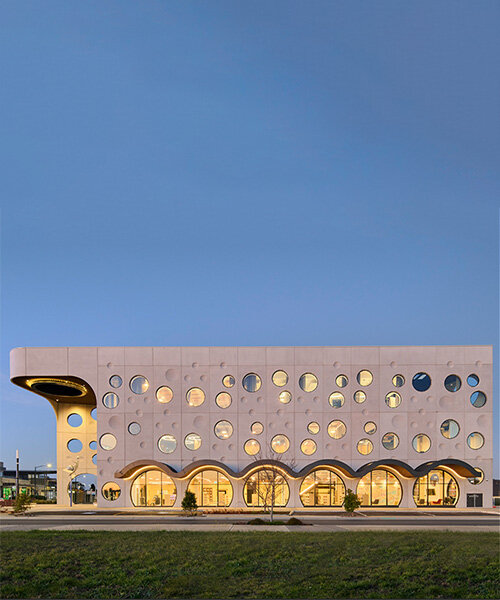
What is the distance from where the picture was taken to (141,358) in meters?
42.9

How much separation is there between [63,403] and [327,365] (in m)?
24.0

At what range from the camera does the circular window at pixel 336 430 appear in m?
41.7

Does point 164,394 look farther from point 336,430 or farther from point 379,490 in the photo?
point 379,490

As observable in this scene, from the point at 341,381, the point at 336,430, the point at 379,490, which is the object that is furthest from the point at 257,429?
the point at 379,490

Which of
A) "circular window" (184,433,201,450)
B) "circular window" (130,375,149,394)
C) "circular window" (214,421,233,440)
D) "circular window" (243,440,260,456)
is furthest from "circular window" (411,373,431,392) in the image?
"circular window" (130,375,149,394)

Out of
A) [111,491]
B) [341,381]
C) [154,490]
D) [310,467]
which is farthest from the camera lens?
[341,381]

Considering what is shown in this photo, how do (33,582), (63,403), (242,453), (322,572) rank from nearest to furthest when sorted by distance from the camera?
(33,582), (322,572), (242,453), (63,403)

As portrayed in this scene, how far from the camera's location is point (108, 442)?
1663 inches

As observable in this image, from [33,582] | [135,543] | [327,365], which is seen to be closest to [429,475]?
[327,365]

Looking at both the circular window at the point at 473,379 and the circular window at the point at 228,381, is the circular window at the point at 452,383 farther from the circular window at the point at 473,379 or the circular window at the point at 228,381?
the circular window at the point at 228,381

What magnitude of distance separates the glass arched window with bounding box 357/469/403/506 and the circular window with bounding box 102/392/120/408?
18.7 m

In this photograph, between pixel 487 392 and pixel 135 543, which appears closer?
pixel 135 543

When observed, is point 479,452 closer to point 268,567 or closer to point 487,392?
point 487,392

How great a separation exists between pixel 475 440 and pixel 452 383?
→ 4.38 m
